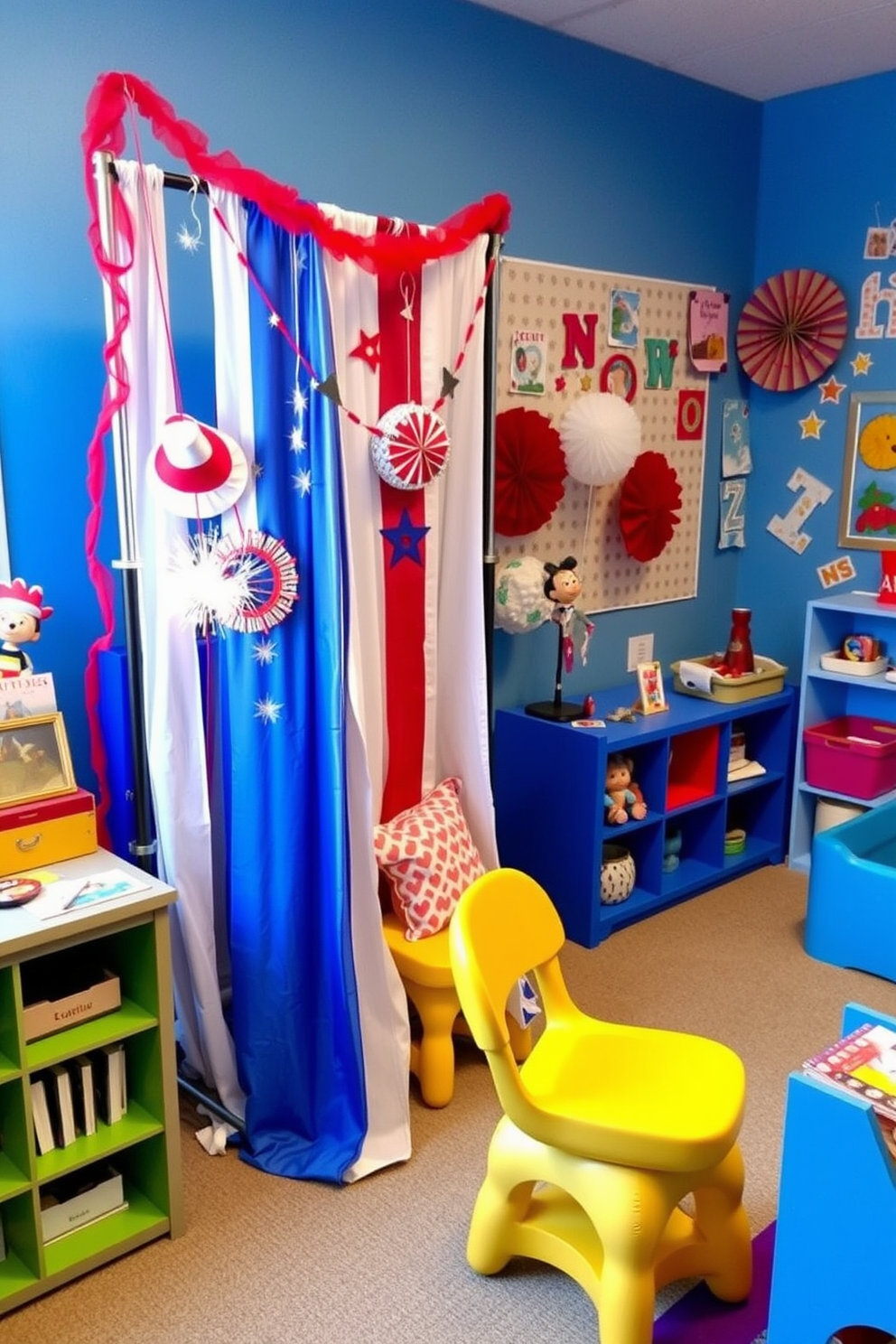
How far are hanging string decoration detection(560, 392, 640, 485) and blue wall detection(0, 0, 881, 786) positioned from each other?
0.46m

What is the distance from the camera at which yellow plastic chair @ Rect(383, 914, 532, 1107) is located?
2395 millimetres

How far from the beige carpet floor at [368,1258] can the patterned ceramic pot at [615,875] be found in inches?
20.3

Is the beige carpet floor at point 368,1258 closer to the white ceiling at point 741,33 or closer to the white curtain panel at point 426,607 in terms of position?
the white curtain panel at point 426,607

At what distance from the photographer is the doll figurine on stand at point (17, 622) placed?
2053mm

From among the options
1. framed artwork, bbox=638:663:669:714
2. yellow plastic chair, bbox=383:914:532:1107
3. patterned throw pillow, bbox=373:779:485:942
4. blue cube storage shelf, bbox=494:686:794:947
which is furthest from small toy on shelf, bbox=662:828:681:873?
yellow plastic chair, bbox=383:914:532:1107

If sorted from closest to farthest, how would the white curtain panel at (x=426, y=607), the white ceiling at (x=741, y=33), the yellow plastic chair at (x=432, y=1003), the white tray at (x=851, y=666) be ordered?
the white curtain panel at (x=426, y=607) → the yellow plastic chair at (x=432, y=1003) → the white ceiling at (x=741, y=33) → the white tray at (x=851, y=666)

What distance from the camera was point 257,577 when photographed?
2.10 meters

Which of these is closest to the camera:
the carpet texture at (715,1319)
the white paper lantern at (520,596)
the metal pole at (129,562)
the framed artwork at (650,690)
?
the carpet texture at (715,1319)

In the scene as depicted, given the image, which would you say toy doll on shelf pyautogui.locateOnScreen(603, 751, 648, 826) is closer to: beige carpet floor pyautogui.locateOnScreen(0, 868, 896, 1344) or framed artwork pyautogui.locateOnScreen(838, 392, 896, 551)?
beige carpet floor pyautogui.locateOnScreen(0, 868, 896, 1344)

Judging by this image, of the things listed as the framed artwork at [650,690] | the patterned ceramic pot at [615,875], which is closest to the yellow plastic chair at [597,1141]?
the patterned ceramic pot at [615,875]

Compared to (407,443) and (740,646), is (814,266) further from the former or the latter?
(407,443)

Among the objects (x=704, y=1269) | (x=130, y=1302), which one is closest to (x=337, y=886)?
(x=130, y=1302)

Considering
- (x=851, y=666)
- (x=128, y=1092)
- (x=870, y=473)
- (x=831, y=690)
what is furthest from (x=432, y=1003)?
(x=870, y=473)

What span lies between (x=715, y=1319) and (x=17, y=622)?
5.60ft
